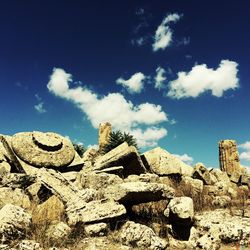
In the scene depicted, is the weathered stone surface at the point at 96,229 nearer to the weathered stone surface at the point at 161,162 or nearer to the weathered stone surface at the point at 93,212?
the weathered stone surface at the point at 93,212

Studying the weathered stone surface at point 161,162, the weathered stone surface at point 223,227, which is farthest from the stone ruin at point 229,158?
the weathered stone surface at point 223,227

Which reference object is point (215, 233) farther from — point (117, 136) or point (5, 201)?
point (117, 136)

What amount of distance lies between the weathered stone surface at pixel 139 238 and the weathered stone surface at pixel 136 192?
0.74 m

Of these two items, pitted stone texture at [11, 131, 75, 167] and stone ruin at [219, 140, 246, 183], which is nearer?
pitted stone texture at [11, 131, 75, 167]

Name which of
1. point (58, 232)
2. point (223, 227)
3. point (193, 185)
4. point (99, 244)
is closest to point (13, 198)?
point (58, 232)

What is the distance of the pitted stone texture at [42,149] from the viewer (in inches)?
498

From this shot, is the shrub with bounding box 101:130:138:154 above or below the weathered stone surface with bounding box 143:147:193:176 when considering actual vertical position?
above

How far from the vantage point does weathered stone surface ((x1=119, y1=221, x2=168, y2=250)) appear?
7.41 m

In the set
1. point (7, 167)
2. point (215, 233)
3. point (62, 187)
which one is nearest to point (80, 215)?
point (62, 187)

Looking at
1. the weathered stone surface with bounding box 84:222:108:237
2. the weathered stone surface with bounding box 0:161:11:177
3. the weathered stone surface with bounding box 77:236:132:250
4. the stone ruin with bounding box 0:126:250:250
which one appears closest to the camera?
the weathered stone surface with bounding box 77:236:132:250

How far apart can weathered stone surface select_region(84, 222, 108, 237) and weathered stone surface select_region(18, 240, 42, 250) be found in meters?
1.16

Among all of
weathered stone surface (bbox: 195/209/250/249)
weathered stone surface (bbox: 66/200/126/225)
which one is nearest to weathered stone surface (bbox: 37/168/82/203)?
weathered stone surface (bbox: 66/200/126/225)

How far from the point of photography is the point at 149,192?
333 inches

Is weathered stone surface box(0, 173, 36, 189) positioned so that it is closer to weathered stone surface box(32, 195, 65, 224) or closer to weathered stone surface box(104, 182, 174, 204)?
weathered stone surface box(32, 195, 65, 224)
